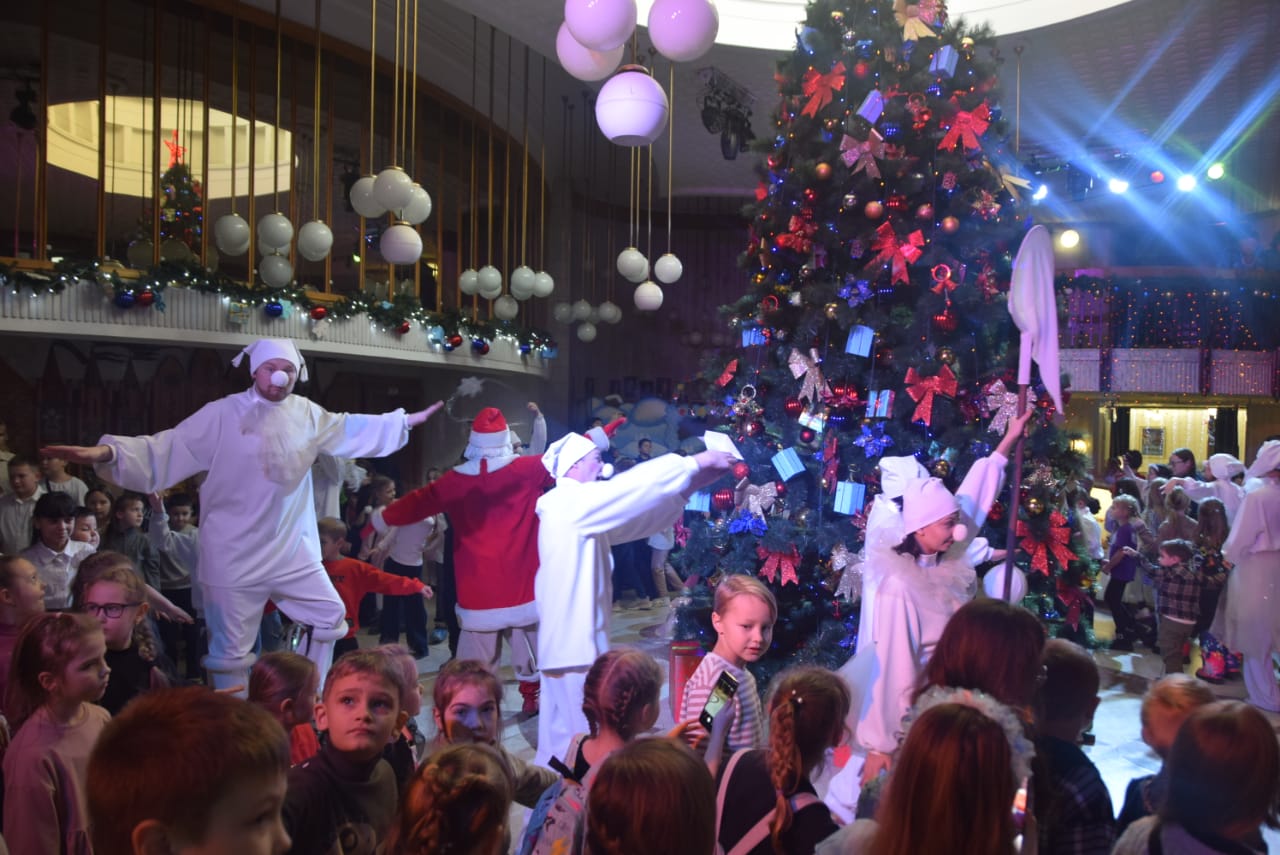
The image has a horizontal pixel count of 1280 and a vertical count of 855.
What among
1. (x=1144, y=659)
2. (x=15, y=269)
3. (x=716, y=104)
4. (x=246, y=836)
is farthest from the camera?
(x=716, y=104)

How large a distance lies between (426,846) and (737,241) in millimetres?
14949

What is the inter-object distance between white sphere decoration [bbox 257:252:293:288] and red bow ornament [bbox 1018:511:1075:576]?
20.6ft

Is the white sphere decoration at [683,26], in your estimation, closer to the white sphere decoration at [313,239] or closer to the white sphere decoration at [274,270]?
the white sphere decoration at [313,239]

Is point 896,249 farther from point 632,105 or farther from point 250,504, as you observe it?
point 250,504

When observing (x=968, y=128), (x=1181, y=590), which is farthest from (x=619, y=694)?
(x=1181, y=590)

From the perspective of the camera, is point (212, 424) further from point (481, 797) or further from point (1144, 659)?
point (1144, 659)

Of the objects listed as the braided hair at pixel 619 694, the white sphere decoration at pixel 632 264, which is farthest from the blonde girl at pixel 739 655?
the white sphere decoration at pixel 632 264

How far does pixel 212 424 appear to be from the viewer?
4797 mm

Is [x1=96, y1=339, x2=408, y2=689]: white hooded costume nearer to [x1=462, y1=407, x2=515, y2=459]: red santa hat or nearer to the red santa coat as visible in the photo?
the red santa coat

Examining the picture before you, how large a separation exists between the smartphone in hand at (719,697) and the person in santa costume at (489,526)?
2.84 m

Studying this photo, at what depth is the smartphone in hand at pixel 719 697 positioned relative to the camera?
2.63 metres

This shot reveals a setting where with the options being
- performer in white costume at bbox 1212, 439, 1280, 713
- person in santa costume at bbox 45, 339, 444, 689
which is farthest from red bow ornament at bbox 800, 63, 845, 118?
performer in white costume at bbox 1212, 439, 1280, 713

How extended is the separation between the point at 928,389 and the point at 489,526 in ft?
8.40

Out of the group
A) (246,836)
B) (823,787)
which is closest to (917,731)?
(246,836)
